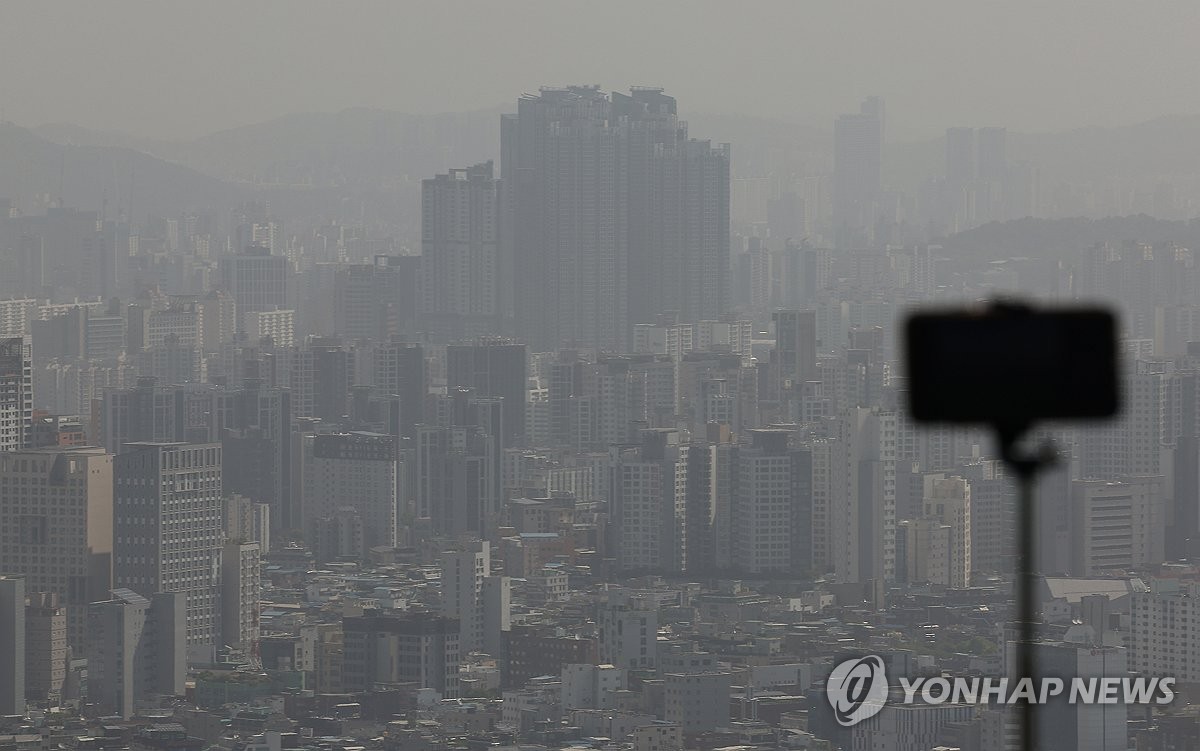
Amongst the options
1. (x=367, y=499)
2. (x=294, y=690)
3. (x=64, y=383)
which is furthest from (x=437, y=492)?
(x=294, y=690)

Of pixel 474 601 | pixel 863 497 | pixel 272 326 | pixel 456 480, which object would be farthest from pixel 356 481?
pixel 272 326

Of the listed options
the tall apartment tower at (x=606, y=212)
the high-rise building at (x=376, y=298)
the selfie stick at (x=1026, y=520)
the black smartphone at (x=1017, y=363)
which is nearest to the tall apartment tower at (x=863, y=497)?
the high-rise building at (x=376, y=298)

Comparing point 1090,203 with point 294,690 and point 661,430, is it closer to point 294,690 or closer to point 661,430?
point 661,430

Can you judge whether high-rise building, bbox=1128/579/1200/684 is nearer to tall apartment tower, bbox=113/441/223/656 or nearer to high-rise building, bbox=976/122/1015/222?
tall apartment tower, bbox=113/441/223/656

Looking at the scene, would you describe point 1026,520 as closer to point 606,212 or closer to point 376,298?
point 376,298

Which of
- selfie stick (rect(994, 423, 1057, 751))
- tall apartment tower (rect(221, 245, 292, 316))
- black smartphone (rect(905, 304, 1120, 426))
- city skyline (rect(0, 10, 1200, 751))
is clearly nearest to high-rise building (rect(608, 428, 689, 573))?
city skyline (rect(0, 10, 1200, 751))

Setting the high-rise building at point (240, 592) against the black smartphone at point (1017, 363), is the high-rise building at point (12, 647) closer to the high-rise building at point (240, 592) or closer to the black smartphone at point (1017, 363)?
the high-rise building at point (240, 592)

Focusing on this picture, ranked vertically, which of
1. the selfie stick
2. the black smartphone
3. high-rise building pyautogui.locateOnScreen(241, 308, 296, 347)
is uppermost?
high-rise building pyautogui.locateOnScreen(241, 308, 296, 347)
